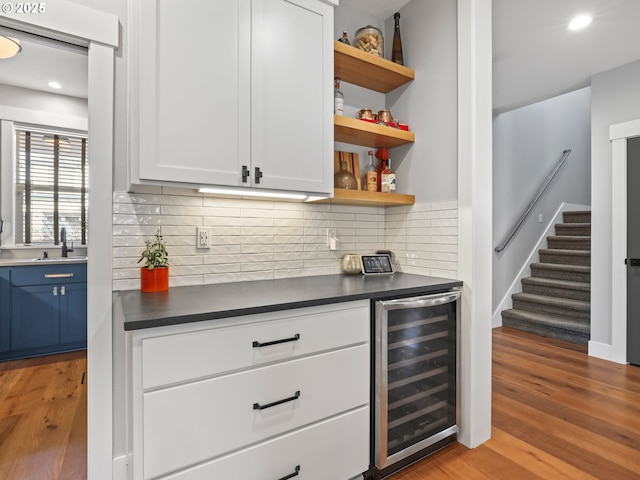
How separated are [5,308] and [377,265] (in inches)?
129

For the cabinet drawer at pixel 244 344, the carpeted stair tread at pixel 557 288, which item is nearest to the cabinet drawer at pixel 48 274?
the cabinet drawer at pixel 244 344

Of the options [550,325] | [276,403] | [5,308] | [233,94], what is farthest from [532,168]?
[5,308]

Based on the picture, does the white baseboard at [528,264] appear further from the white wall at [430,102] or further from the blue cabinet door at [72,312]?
the blue cabinet door at [72,312]

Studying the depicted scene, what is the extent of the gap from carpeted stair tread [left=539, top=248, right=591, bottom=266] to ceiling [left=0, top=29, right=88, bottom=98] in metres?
5.56

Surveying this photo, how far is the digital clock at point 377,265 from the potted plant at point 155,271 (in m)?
1.14

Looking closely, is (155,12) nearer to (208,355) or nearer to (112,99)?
(112,99)

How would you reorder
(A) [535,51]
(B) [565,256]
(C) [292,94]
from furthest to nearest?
(B) [565,256], (A) [535,51], (C) [292,94]

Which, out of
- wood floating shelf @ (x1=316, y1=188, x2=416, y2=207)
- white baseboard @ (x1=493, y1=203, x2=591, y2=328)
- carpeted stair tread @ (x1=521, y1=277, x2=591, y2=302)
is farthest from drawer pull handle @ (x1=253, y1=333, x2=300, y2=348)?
carpeted stair tread @ (x1=521, y1=277, x2=591, y2=302)

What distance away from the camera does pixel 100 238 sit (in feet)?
4.83

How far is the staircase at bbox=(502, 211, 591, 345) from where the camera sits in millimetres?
3736

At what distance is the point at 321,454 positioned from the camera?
1.40 m

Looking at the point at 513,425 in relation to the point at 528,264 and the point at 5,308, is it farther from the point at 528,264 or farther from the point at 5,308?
the point at 5,308

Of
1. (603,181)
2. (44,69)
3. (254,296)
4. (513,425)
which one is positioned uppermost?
(44,69)

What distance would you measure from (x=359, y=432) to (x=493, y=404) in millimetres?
1311
